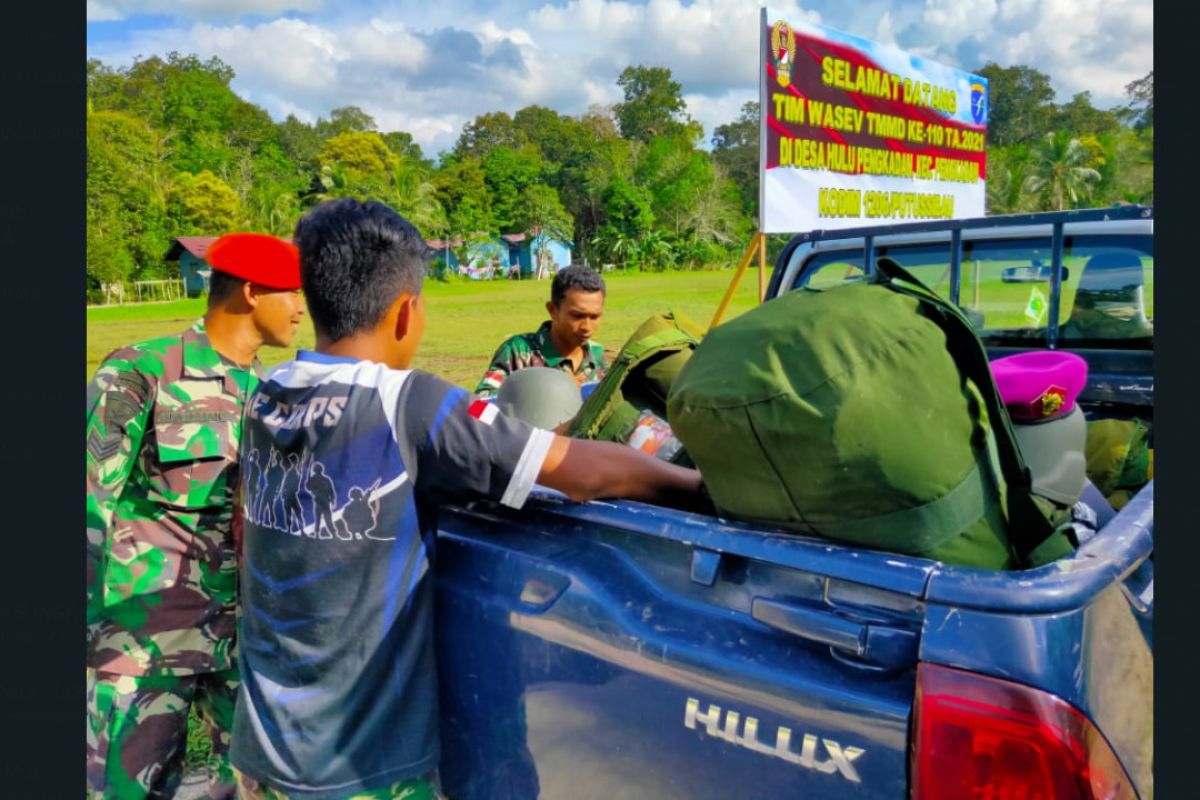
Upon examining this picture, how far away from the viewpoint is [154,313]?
28.2 meters

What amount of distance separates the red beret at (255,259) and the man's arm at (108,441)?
14.6 inches

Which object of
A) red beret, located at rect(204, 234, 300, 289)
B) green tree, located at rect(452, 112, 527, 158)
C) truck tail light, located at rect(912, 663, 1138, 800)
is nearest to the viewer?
truck tail light, located at rect(912, 663, 1138, 800)

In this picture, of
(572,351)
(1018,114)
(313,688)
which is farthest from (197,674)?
(1018,114)

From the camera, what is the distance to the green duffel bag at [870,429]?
1224 millimetres

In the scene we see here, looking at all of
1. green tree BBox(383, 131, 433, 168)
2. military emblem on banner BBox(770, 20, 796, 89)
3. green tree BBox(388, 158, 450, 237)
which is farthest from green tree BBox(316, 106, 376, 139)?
military emblem on banner BBox(770, 20, 796, 89)

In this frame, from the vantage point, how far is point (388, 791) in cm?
160

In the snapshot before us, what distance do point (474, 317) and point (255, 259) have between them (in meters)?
21.6

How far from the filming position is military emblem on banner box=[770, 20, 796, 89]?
565 cm

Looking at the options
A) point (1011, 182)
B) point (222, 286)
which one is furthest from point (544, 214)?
point (222, 286)

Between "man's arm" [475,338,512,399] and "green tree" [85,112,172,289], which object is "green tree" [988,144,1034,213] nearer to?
"green tree" [85,112,172,289]

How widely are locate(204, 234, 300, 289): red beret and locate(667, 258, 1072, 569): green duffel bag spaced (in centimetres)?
155

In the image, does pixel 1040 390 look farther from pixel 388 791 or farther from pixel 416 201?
pixel 416 201

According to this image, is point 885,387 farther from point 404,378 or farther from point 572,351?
point 572,351

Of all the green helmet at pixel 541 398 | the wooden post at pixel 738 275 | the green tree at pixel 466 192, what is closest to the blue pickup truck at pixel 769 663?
the green helmet at pixel 541 398
